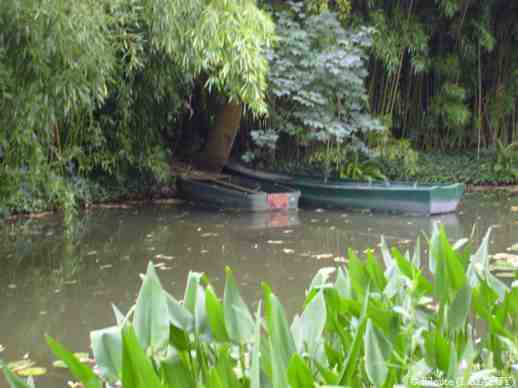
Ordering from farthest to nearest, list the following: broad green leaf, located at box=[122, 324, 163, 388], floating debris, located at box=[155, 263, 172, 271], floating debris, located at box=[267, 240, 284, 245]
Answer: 1. floating debris, located at box=[267, 240, 284, 245]
2. floating debris, located at box=[155, 263, 172, 271]
3. broad green leaf, located at box=[122, 324, 163, 388]

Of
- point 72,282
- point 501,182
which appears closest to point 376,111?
point 501,182

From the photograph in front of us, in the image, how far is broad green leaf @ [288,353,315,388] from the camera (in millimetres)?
1126

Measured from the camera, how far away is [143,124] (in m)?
9.23

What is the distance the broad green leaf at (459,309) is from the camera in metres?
1.45

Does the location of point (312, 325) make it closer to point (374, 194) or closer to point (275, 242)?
point (275, 242)

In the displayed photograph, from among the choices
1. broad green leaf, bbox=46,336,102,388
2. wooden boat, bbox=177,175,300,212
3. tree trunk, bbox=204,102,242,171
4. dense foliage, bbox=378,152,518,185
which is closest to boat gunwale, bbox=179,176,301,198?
wooden boat, bbox=177,175,300,212


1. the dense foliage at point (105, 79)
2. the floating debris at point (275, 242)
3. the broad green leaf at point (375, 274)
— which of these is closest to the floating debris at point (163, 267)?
the dense foliage at point (105, 79)

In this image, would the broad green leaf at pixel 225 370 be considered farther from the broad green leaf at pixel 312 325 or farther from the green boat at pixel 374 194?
the green boat at pixel 374 194

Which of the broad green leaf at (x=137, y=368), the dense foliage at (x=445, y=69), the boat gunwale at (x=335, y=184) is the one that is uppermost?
the dense foliage at (x=445, y=69)

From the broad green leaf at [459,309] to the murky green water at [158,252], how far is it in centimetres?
226

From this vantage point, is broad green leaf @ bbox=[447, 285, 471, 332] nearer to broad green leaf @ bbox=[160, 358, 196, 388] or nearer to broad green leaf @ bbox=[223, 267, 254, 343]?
broad green leaf @ bbox=[223, 267, 254, 343]

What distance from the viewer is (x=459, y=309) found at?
4.79 ft

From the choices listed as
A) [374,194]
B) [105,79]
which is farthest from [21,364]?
[374,194]

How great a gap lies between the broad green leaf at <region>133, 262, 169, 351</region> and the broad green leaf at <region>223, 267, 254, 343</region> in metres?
0.15
